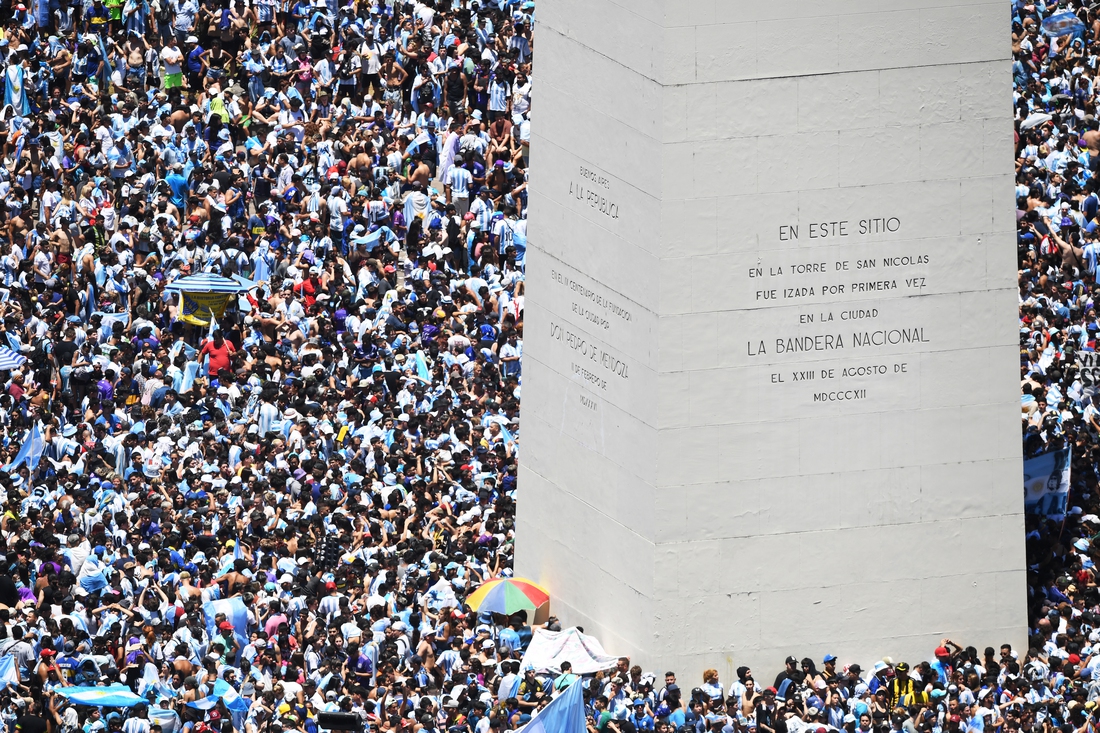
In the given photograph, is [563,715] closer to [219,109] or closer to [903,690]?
[903,690]

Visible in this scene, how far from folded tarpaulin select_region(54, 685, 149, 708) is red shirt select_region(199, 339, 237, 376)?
12380 mm

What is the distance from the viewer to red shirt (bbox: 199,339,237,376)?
162 feet

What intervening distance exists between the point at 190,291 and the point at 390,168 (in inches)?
212

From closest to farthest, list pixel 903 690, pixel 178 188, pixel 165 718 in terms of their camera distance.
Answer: pixel 165 718
pixel 903 690
pixel 178 188

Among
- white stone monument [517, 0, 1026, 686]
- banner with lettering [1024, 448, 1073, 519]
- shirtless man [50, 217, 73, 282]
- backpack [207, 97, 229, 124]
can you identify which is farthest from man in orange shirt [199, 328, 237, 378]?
banner with lettering [1024, 448, 1073, 519]

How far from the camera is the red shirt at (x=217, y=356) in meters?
49.2

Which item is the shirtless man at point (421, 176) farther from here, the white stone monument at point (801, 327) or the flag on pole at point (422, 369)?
the white stone monument at point (801, 327)

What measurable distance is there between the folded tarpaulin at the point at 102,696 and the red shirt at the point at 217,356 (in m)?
12.4

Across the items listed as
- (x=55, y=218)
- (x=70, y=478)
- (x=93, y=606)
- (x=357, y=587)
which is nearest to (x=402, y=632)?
(x=357, y=587)

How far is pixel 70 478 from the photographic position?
45438 mm

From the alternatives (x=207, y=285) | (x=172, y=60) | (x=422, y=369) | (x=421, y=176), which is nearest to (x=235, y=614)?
(x=422, y=369)

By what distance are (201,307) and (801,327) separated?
49.5 feet

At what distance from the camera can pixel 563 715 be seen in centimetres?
3578

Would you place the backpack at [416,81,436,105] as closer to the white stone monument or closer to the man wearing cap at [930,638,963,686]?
the white stone monument
